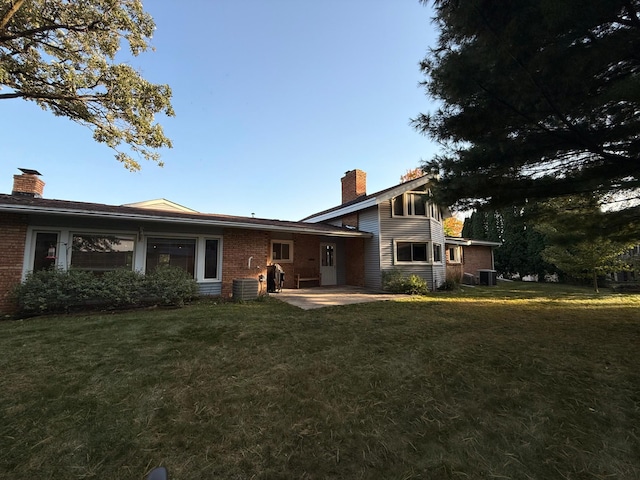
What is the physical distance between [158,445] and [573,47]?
6580 millimetres

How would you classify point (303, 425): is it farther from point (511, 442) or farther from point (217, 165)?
point (217, 165)

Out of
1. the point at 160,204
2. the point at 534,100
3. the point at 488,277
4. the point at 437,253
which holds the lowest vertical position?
the point at 488,277

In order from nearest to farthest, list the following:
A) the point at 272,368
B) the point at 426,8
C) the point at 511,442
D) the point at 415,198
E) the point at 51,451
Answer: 1. the point at 51,451
2. the point at 511,442
3. the point at 272,368
4. the point at 426,8
5. the point at 415,198

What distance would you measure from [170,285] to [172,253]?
4.73 ft

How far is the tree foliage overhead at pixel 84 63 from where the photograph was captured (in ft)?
27.7

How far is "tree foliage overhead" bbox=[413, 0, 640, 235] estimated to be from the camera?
11.6 feet

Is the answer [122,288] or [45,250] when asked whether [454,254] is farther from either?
[45,250]

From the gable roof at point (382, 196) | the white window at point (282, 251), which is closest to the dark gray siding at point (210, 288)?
the white window at point (282, 251)

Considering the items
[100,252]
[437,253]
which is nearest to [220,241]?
[100,252]

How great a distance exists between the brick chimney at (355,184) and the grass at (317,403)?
11946 millimetres

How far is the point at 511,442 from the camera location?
2201 millimetres

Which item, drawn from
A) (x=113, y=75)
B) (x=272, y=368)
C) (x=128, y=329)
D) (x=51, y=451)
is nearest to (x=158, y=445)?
(x=51, y=451)

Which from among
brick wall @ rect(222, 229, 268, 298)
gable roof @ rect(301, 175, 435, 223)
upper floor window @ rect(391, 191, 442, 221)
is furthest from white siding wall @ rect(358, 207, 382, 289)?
brick wall @ rect(222, 229, 268, 298)

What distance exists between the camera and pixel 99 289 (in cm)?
712
